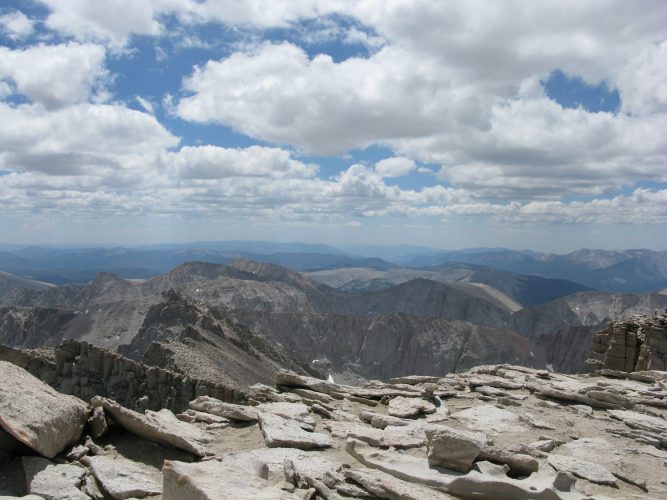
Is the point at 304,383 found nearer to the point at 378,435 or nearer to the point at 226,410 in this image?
the point at 226,410

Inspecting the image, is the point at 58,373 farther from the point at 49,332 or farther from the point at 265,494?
the point at 49,332

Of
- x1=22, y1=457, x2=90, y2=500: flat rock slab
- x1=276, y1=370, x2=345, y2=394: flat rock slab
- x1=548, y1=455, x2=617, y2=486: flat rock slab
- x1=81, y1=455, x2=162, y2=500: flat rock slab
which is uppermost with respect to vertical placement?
x1=22, y1=457, x2=90, y2=500: flat rock slab

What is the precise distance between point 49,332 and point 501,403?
152 metres

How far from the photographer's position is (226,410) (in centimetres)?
1389

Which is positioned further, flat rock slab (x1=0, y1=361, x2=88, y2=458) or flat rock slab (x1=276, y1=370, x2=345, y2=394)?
flat rock slab (x1=276, y1=370, x2=345, y2=394)

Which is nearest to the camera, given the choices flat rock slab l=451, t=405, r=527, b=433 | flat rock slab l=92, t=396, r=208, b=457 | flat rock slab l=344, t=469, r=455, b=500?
flat rock slab l=344, t=469, r=455, b=500

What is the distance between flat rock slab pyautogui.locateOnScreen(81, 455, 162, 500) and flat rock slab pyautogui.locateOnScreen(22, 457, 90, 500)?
0.30m

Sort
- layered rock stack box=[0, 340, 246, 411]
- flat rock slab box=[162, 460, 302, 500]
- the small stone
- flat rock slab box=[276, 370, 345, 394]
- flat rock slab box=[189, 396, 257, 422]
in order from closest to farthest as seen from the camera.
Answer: flat rock slab box=[162, 460, 302, 500]
the small stone
flat rock slab box=[189, 396, 257, 422]
flat rock slab box=[276, 370, 345, 394]
layered rock stack box=[0, 340, 246, 411]

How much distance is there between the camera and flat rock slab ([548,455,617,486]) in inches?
401

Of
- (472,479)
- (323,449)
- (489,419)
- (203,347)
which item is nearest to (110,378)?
(203,347)

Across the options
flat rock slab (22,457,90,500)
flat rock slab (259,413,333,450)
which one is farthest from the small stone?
flat rock slab (259,413,333,450)

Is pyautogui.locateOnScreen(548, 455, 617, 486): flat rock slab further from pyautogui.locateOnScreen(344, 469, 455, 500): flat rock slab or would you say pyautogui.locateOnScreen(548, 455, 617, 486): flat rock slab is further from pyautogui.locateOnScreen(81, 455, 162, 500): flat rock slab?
pyautogui.locateOnScreen(81, 455, 162, 500): flat rock slab

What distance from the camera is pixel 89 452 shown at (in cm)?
995

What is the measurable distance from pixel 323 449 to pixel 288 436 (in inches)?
34.0
